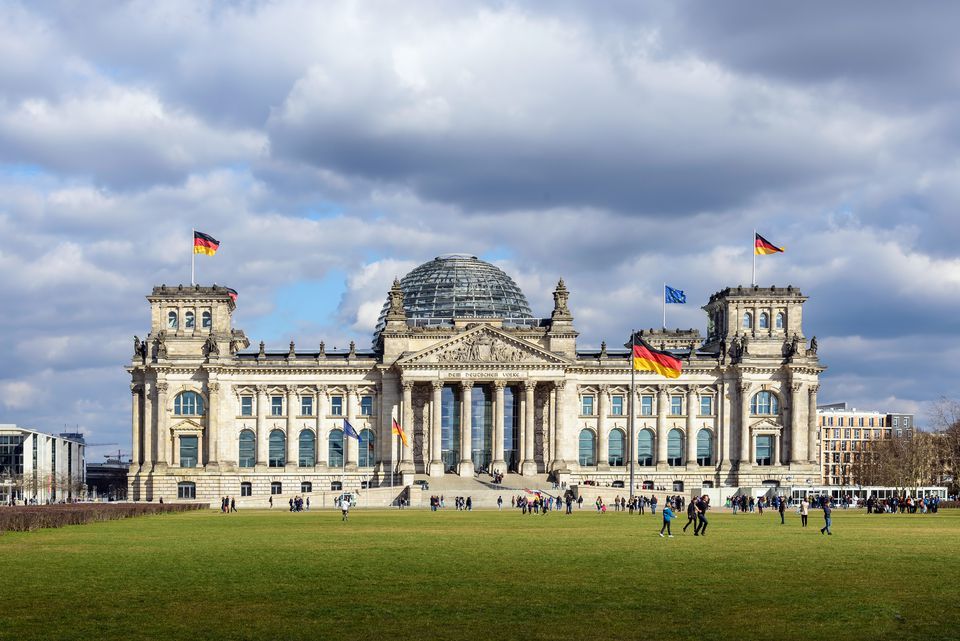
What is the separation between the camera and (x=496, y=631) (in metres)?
33.0

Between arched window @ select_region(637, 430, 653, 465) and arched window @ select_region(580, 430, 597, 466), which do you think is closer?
arched window @ select_region(580, 430, 597, 466)

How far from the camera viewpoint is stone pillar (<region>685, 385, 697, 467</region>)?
172m

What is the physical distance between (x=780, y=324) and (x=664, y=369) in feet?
181

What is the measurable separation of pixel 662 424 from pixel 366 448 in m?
37.2

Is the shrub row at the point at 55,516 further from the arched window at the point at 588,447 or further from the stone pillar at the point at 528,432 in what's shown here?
the arched window at the point at 588,447

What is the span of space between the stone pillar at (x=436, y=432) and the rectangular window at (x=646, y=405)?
26164mm

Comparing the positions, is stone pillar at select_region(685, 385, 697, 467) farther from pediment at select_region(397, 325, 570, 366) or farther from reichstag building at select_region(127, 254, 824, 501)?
pediment at select_region(397, 325, 570, 366)

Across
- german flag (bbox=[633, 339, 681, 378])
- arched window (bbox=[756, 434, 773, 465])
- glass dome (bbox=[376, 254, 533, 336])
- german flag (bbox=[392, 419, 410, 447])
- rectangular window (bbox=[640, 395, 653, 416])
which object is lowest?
arched window (bbox=[756, 434, 773, 465])

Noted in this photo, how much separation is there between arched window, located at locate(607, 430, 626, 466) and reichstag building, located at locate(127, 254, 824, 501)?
0.18 metres

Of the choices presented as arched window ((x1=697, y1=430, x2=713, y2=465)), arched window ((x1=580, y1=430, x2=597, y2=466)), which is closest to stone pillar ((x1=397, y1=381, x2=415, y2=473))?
arched window ((x1=580, y1=430, x2=597, y2=466))

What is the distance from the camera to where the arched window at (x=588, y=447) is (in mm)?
172000

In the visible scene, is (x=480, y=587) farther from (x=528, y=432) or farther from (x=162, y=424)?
(x=162, y=424)

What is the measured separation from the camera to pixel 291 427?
555ft

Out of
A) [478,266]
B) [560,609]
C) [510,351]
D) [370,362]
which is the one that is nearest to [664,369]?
[510,351]
